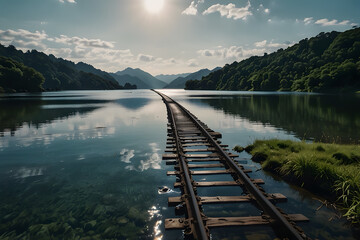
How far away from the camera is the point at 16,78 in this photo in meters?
113

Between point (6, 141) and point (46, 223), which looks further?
point (6, 141)

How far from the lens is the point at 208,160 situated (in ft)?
31.3

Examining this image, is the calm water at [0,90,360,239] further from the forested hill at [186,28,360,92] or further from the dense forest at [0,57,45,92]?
the dense forest at [0,57,45,92]

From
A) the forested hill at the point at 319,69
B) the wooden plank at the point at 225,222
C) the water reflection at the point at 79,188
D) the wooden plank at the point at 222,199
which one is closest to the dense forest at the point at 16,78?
the water reflection at the point at 79,188

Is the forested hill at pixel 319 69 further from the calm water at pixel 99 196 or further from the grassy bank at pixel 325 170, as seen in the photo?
the calm water at pixel 99 196

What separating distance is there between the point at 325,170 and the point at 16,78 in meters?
139

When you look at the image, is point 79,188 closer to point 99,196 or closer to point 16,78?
point 99,196

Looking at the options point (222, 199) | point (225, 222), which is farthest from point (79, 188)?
point (225, 222)

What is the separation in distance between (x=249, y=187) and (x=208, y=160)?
3268 millimetres

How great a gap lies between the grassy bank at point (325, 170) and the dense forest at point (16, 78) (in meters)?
129

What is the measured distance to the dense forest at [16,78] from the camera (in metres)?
109

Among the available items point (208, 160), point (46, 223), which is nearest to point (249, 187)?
point (208, 160)

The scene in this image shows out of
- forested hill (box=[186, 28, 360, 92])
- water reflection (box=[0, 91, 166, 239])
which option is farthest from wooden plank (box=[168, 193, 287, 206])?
forested hill (box=[186, 28, 360, 92])

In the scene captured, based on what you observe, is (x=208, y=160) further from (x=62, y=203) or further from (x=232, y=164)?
(x=62, y=203)
